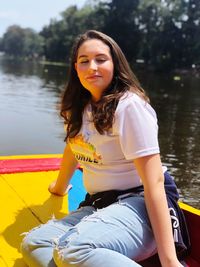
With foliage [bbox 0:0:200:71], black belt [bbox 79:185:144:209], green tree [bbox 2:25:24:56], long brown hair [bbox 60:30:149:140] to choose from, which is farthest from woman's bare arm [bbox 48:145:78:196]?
green tree [bbox 2:25:24:56]

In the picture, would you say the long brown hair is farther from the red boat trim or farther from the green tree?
the green tree

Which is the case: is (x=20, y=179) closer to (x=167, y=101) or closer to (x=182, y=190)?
(x=182, y=190)

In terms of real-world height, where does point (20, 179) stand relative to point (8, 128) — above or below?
A: above

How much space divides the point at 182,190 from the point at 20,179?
9.61 feet

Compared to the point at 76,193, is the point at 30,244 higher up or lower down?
higher up

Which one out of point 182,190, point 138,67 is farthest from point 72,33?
point 182,190

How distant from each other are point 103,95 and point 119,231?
0.65m

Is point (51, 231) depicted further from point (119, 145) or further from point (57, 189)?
point (57, 189)

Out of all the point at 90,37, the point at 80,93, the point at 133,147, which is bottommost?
the point at 133,147

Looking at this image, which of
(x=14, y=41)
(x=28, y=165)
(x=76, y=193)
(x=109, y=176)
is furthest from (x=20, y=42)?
(x=109, y=176)

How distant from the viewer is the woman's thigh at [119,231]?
183cm

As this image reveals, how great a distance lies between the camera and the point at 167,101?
1642cm

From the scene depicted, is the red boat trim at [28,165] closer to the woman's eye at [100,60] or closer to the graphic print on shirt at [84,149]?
the graphic print on shirt at [84,149]

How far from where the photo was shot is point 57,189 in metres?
2.79
